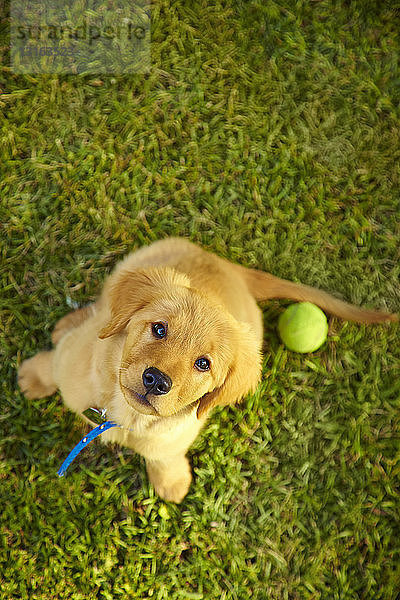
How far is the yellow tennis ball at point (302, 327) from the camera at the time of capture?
2.94m

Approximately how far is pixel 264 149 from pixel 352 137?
0.64 m

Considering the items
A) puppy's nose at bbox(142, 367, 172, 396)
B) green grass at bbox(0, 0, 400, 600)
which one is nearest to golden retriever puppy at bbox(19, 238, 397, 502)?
puppy's nose at bbox(142, 367, 172, 396)

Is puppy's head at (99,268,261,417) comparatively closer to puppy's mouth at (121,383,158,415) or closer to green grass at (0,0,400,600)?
puppy's mouth at (121,383,158,415)

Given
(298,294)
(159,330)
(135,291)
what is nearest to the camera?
(159,330)

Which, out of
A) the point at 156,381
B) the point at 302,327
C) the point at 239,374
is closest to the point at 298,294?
the point at 302,327

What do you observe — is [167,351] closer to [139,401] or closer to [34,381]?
[139,401]

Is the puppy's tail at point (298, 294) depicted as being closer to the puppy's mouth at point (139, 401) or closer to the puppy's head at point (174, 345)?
the puppy's head at point (174, 345)

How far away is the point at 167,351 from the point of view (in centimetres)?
192

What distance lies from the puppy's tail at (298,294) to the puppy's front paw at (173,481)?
3.38ft

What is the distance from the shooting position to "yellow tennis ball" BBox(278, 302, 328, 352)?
294cm

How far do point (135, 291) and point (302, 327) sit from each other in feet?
3.99

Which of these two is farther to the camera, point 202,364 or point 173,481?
point 173,481

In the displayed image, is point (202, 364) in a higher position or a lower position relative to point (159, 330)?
lower

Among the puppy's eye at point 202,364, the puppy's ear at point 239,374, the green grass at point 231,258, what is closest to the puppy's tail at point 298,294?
the green grass at point 231,258
